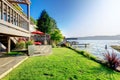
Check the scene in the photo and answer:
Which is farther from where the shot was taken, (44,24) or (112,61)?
(44,24)

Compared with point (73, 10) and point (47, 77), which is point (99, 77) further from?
point (73, 10)

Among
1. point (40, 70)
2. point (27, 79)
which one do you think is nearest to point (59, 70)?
point (40, 70)

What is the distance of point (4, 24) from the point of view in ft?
23.0

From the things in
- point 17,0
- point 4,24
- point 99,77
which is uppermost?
point 17,0

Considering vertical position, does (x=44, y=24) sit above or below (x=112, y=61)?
above

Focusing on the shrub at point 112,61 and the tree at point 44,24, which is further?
the tree at point 44,24

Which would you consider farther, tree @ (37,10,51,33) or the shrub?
tree @ (37,10,51,33)

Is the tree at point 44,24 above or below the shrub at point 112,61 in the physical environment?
above

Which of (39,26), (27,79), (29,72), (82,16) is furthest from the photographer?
(39,26)

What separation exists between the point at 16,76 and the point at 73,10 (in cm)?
2522

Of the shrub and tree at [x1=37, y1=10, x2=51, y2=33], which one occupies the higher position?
tree at [x1=37, y1=10, x2=51, y2=33]

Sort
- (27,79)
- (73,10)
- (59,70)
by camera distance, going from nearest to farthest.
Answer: (27,79) → (59,70) → (73,10)

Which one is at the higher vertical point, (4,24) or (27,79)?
(4,24)

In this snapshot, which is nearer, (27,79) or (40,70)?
(27,79)
